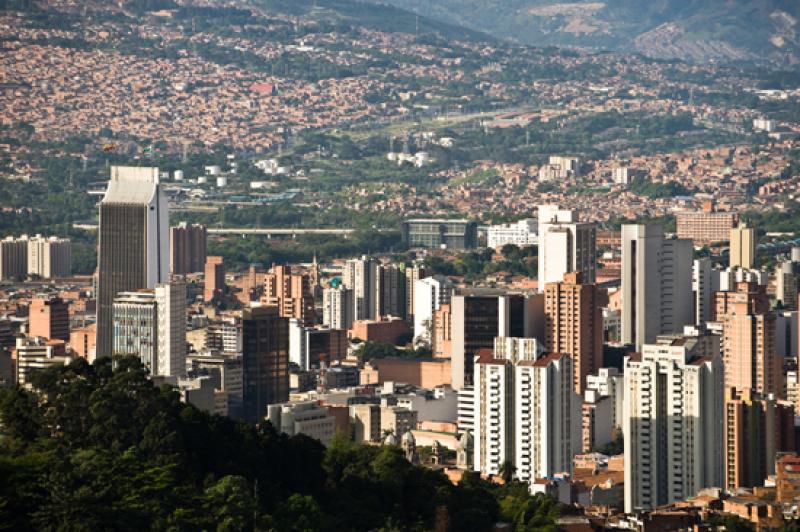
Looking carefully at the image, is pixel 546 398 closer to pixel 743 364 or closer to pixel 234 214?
pixel 743 364

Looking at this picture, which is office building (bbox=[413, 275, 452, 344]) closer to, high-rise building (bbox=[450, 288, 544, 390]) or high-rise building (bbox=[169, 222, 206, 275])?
high-rise building (bbox=[450, 288, 544, 390])

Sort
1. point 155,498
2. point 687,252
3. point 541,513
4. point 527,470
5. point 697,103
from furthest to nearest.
Answer: 1. point 697,103
2. point 687,252
3. point 527,470
4. point 541,513
5. point 155,498

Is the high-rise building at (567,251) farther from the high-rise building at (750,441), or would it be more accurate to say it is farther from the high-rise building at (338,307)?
the high-rise building at (750,441)

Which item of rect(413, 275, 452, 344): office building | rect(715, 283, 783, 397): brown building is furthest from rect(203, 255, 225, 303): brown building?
rect(715, 283, 783, 397): brown building

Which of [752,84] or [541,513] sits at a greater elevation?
[752,84]

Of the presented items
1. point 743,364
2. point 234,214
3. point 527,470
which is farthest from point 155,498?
point 234,214
